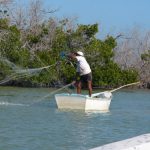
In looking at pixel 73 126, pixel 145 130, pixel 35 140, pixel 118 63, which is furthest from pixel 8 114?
pixel 118 63

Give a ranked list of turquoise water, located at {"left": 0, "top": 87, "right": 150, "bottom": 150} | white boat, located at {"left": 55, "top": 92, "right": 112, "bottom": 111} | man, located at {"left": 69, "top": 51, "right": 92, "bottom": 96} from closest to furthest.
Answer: turquoise water, located at {"left": 0, "top": 87, "right": 150, "bottom": 150} → white boat, located at {"left": 55, "top": 92, "right": 112, "bottom": 111} → man, located at {"left": 69, "top": 51, "right": 92, "bottom": 96}

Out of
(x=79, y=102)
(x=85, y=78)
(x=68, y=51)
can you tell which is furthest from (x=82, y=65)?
(x=68, y=51)

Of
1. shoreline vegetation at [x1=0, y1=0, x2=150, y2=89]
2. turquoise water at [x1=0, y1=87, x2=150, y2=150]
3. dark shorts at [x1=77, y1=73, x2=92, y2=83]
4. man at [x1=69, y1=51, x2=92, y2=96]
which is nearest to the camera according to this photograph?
turquoise water at [x1=0, y1=87, x2=150, y2=150]

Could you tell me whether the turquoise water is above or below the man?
below

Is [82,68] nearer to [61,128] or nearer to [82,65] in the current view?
[82,65]

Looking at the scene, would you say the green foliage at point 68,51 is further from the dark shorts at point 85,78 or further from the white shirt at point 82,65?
the white shirt at point 82,65

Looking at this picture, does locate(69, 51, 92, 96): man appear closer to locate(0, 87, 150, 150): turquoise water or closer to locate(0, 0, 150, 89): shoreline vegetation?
locate(0, 87, 150, 150): turquoise water

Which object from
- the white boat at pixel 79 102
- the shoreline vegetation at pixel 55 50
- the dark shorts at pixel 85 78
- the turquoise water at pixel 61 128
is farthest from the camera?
the shoreline vegetation at pixel 55 50

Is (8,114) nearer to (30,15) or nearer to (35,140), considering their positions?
(35,140)

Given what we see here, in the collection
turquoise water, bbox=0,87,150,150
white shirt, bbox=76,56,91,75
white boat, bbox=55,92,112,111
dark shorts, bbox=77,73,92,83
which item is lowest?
turquoise water, bbox=0,87,150,150

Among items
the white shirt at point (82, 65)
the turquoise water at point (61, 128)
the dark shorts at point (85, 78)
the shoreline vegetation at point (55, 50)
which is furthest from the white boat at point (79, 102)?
the shoreline vegetation at point (55, 50)

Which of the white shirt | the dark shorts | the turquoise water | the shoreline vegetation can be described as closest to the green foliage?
the shoreline vegetation

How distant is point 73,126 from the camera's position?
1098cm

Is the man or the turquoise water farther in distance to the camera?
the man
